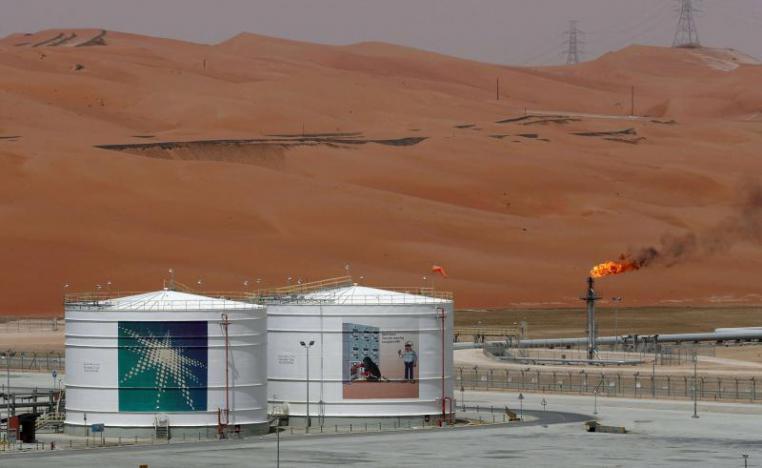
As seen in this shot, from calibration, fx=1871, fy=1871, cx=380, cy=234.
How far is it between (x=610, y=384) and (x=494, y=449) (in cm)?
3561

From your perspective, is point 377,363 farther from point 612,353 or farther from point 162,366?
point 612,353

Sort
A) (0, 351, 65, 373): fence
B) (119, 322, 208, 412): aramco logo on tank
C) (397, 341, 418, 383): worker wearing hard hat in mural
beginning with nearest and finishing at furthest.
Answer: (119, 322, 208, 412): aramco logo on tank
(397, 341, 418, 383): worker wearing hard hat in mural
(0, 351, 65, 373): fence

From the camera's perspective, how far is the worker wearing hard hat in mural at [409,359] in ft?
310

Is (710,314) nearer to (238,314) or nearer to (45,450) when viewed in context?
(238,314)

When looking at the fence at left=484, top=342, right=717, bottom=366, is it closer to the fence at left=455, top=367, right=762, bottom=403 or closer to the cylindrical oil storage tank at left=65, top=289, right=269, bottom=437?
the fence at left=455, top=367, right=762, bottom=403

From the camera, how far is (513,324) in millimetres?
156750

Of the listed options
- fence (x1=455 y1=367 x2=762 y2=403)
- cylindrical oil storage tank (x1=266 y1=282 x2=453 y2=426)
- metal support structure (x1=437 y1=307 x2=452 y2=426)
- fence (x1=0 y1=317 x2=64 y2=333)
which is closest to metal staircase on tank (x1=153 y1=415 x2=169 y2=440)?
cylindrical oil storage tank (x1=266 y1=282 x2=453 y2=426)

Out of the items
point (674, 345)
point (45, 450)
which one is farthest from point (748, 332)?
point (45, 450)

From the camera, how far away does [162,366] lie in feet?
288

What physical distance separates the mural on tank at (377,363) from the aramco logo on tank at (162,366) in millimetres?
8998

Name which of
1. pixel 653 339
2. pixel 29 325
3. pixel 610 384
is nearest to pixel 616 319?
pixel 653 339

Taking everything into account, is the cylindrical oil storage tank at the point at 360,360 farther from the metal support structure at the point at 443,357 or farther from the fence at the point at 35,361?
the fence at the point at 35,361

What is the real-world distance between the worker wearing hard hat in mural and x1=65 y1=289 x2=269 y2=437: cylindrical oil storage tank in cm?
836

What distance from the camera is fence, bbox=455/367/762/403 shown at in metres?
111
